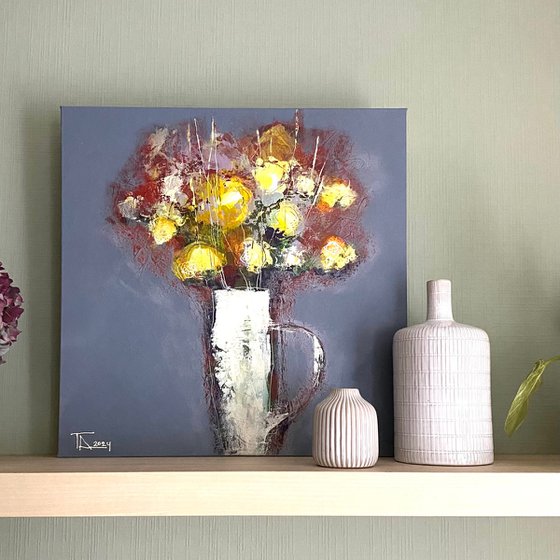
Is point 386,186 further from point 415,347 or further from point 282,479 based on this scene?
point 282,479

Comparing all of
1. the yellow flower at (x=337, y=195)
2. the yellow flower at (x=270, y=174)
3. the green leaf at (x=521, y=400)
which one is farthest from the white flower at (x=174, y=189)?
the green leaf at (x=521, y=400)

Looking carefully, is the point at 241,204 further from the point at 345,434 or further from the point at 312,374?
the point at 345,434

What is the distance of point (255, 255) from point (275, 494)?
0.39 metres

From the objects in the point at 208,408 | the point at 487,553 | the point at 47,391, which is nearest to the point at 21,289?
the point at 47,391

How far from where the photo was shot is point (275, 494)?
38.8 inches

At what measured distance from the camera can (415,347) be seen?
3.59 ft

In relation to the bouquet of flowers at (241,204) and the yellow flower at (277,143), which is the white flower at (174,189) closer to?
the bouquet of flowers at (241,204)

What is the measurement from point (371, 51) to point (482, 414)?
2.10ft

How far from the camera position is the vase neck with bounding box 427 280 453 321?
1.12 m

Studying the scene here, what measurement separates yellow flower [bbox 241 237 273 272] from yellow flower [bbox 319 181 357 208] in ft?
0.40

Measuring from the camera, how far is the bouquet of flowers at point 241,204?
47.2 inches

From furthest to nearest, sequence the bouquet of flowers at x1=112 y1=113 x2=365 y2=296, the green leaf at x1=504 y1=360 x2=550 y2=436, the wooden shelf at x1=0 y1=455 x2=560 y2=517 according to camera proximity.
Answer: the bouquet of flowers at x1=112 y1=113 x2=365 y2=296
the green leaf at x1=504 y1=360 x2=550 y2=436
the wooden shelf at x1=0 y1=455 x2=560 y2=517

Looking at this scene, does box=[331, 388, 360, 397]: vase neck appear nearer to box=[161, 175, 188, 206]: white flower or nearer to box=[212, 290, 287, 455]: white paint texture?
box=[212, 290, 287, 455]: white paint texture
